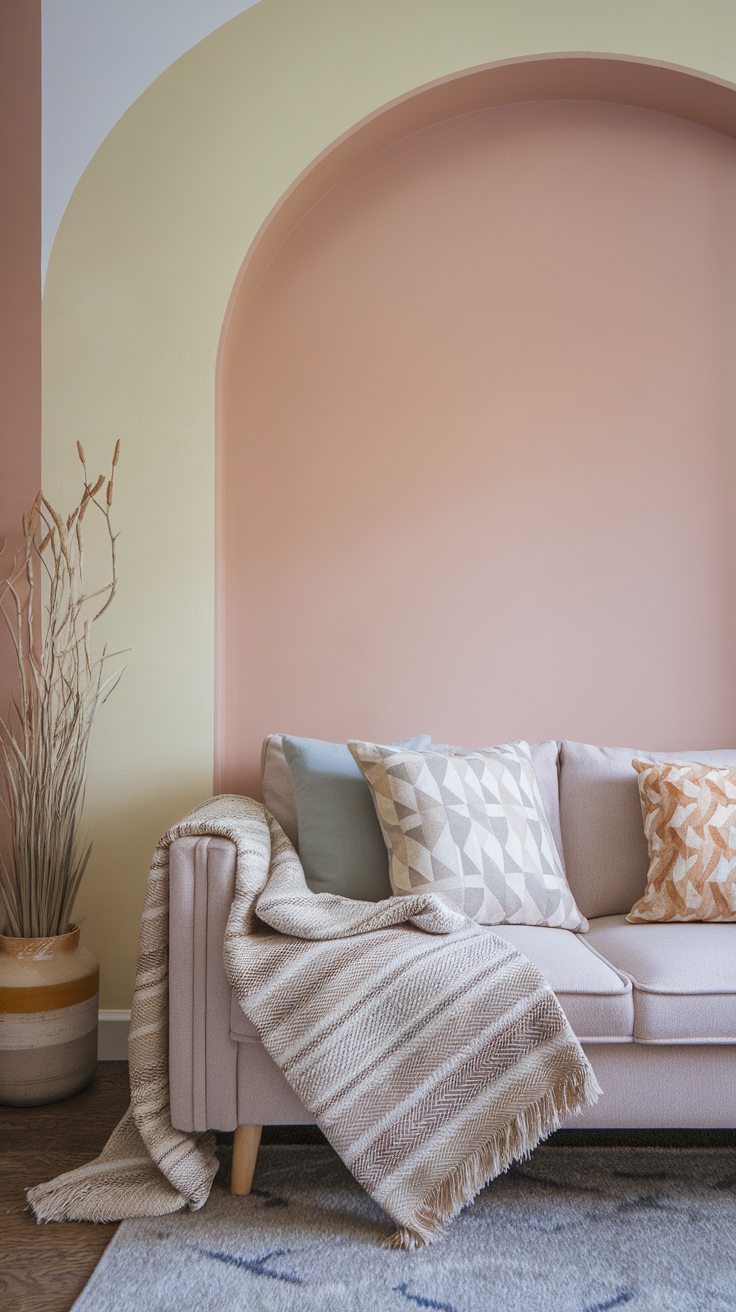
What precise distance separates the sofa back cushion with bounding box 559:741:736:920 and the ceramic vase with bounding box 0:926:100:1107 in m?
1.21

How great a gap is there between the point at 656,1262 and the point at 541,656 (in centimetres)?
148

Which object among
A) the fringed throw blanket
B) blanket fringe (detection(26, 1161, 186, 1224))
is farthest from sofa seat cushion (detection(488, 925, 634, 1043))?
blanket fringe (detection(26, 1161, 186, 1224))

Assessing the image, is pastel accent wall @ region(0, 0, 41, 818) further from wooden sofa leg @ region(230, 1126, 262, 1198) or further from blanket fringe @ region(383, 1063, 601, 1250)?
blanket fringe @ region(383, 1063, 601, 1250)

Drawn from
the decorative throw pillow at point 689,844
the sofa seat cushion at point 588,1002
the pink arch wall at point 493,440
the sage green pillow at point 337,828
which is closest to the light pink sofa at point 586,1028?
the sofa seat cushion at point 588,1002

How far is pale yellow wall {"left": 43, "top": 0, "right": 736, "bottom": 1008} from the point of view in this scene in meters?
2.28

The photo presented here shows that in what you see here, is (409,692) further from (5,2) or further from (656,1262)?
(5,2)

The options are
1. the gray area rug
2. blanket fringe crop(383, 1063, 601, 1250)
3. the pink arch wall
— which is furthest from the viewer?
the pink arch wall

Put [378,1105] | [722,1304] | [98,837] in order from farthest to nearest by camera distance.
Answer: [98,837] < [378,1105] < [722,1304]

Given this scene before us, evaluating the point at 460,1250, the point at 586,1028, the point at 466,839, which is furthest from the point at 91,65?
the point at 460,1250

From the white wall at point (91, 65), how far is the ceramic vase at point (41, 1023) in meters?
1.80

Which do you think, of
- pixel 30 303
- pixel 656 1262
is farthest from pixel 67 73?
A: pixel 656 1262

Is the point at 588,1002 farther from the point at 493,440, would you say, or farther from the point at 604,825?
the point at 493,440

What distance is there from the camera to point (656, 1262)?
132cm

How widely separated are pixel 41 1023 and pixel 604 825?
4.61 ft
